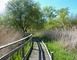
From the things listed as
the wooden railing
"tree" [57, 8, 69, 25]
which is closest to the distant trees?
→ "tree" [57, 8, 69, 25]

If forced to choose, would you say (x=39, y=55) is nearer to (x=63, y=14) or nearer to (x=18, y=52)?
(x=18, y=52)

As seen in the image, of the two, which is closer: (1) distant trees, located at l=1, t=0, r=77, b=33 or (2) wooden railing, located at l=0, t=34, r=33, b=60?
(2) wooden railing, located at l=0, t=34, r=33, b=60

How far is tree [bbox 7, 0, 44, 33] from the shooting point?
1642 inches

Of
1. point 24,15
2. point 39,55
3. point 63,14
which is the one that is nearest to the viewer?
point 39,55

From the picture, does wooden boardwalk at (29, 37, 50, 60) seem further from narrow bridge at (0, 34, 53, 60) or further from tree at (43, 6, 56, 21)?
tree at (43, 6, 56, 21)

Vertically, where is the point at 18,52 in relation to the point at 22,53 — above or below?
below

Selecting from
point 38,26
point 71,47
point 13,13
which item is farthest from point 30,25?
point 71,47

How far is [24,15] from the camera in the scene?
137ft

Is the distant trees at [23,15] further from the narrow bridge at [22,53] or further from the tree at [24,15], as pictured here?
the narrow bridge at [22,53]

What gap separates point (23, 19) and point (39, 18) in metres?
3.51

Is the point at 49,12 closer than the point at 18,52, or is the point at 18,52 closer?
the point at 18,52

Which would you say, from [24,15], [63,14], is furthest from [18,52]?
[63,14]

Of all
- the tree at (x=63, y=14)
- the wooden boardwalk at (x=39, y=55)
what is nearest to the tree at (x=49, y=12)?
the tree at (x=63, y=14)

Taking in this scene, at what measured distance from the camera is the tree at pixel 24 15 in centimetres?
4172
